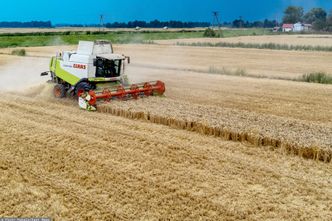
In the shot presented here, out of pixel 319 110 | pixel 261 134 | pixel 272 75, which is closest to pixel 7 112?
pixel 261 134

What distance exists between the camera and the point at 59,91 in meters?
17.2

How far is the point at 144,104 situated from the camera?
15.3m

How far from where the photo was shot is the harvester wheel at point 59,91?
17172 mm

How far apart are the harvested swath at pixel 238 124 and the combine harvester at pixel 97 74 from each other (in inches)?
25.2

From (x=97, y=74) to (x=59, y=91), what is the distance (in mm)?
1973

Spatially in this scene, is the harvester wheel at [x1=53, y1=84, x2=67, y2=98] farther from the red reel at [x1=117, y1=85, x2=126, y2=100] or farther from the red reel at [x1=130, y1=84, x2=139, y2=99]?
the red reel at [x1=130, y1=84, x2=139, y2=99]

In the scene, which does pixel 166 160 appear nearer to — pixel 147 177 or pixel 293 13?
pixel 147 177


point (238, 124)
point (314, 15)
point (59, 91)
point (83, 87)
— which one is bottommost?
point (238, 124)

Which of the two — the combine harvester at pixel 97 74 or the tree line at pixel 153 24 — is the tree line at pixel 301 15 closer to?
the tree line at pixel 153 24

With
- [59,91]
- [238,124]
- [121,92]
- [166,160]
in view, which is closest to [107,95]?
[121,92]

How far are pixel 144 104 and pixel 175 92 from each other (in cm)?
431

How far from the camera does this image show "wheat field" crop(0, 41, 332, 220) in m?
7.64

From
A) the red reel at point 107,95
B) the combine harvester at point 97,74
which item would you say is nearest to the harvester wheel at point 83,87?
the combine harvester at point 97,74

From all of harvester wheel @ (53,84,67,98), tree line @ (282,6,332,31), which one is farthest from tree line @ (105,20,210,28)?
harvester wheel @ (53,84,67,98)
